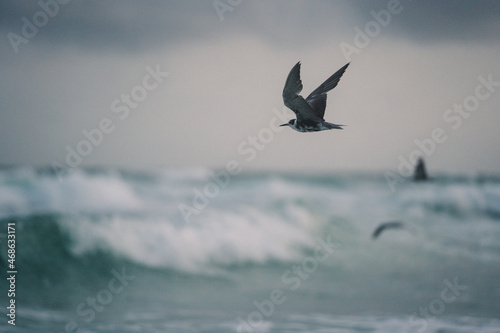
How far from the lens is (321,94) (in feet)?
16.8

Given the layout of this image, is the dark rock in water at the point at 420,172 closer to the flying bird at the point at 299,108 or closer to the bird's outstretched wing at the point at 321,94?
the bird's outstretched wing at the point at 321,94

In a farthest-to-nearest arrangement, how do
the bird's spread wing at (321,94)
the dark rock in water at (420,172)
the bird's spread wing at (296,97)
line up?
the dark rock in water at (420,172), the bird's spread wing at (321,94), the bird's spread wing at (296,97)

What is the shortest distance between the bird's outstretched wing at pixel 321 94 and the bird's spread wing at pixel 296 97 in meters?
0.46

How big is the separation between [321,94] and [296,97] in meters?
0.70

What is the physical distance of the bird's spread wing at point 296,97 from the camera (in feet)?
Result: 14.5

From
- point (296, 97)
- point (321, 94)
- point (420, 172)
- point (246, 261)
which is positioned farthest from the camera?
point (246, 261)

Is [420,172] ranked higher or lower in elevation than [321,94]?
higher

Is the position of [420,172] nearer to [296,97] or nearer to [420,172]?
[420,172]

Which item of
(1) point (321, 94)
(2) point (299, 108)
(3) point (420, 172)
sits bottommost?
(2) point (299, 108)

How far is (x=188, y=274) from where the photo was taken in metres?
13.9

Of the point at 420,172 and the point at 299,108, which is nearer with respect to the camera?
the point at 299,108

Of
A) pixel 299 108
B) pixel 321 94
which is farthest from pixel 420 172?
pixel 299 108

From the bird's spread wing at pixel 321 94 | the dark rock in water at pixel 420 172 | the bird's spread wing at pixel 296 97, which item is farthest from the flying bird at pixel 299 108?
the dark rock in water at pixel 420 172

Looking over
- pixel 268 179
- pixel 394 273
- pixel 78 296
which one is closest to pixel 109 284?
pixel 78 296
